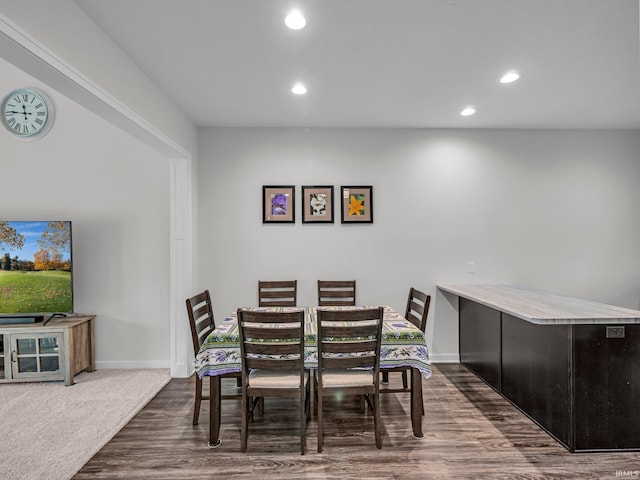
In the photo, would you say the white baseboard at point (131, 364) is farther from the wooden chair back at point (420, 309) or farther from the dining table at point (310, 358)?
the wooden chair back at point (420, 309)

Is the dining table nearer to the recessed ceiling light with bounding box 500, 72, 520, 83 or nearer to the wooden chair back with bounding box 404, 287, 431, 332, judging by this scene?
the wooden chair back with bounding box 404, 287, 431, 332

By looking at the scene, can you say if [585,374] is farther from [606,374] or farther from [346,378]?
[346,378]

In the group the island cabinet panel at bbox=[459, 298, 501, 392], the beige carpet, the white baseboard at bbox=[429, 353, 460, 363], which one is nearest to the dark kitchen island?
the island cabinet panel at bbox=[459, 298, 501, 392]

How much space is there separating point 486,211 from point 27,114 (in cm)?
516

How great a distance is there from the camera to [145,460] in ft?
7.22

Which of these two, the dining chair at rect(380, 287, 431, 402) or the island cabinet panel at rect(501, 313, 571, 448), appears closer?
the island cabinet panel at rect(501, 313, 571, 448)

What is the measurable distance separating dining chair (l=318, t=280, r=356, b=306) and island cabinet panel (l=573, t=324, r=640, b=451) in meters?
2.02

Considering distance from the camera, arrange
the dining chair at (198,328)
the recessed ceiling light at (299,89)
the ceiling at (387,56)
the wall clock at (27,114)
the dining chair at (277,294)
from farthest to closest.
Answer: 1. the dining chair at (277,294)
2. the wall clock at (27,114)
3. the recessed ceiling light at (299,89)
4. the dining chair at (198,328)
5. the ceiling at (387,56)

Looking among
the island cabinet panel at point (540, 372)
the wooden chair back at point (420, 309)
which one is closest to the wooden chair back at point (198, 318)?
the wooden chair back at point (420, 309)

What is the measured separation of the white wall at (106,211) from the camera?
3682 millimetres

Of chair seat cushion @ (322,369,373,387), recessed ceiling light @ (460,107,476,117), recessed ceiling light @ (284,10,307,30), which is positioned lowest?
chair seat cushion @ (322,369,373,387)

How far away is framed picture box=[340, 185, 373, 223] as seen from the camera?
3961mm

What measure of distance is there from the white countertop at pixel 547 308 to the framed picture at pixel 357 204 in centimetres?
127

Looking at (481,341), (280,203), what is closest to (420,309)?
(481,341)
